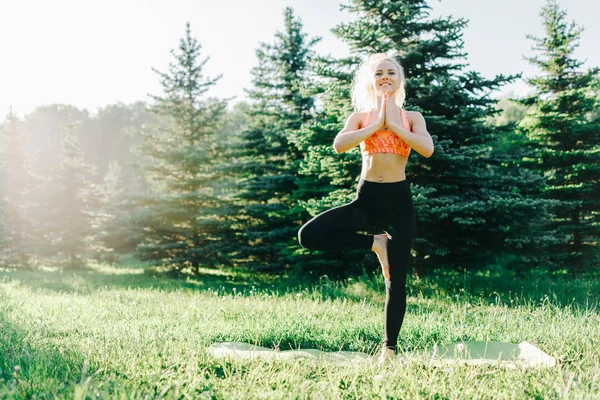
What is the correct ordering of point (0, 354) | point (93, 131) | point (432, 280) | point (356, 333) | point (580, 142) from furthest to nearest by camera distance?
point (93, 131) → point (580, 142) → point (432, 280) → point (356, 333) → point (0, 354)

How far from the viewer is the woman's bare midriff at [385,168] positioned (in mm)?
3576

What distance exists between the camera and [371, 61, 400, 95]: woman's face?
369 cm

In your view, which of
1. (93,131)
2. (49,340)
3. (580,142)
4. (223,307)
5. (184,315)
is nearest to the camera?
(49,340)

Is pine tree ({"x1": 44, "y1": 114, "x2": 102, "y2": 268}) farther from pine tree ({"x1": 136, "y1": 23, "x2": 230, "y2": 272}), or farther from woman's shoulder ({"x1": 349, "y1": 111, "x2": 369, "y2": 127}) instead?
woman's shoulder ({"x1": 349, "y1": 111, "x2": 369, "y2": 127})

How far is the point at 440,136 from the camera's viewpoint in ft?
31.0

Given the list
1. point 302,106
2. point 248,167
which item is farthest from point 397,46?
point 248,167

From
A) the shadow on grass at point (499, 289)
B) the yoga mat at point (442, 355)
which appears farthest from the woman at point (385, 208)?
the shadow on grass at point (499, 289)

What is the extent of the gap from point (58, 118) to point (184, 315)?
95564mm

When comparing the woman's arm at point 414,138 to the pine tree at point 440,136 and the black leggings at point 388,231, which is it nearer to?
the black leggings at point 388,231

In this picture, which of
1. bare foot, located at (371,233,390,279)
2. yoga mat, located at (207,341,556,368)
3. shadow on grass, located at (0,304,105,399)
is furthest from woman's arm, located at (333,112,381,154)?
shadow on grass, located at (0,304,105,399)

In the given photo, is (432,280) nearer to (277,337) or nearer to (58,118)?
(277,337)

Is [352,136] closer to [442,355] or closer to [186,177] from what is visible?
[442,355]

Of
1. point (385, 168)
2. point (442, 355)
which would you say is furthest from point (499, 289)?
point (385, 168)

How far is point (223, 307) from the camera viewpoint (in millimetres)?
5535
